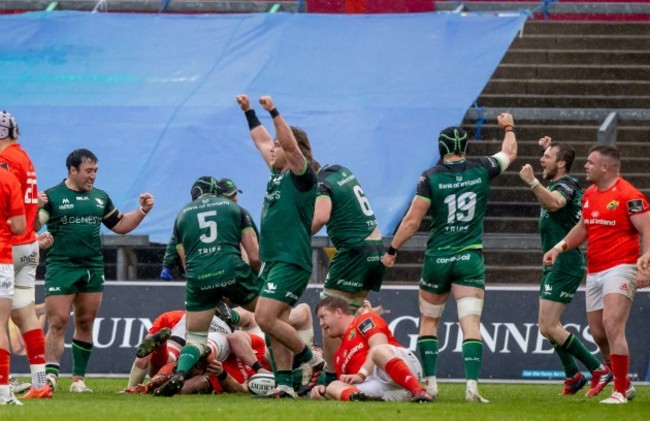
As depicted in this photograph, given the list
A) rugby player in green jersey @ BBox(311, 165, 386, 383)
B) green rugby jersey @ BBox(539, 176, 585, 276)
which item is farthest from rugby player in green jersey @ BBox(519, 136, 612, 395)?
rugby player in green jersey @ BBox(311, 165, 386, 383)

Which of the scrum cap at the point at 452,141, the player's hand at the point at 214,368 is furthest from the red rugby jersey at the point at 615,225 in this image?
the player's hand at the point at 214,368

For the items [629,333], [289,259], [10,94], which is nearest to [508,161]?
[289,259]

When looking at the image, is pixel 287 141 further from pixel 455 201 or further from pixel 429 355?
pixel 429 355

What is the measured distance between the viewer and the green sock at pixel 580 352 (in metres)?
14.6

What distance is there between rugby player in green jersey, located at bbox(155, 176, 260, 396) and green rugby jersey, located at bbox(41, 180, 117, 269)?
1.47m

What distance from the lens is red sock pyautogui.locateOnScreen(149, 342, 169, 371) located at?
1461 centimetres

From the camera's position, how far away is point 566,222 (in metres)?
14.6

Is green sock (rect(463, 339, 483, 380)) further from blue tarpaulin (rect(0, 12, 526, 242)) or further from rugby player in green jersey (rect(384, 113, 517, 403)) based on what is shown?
blue tarpaulin (rect(0, 12, 526, 242))

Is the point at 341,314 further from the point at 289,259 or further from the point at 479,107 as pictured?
the point at 479,107

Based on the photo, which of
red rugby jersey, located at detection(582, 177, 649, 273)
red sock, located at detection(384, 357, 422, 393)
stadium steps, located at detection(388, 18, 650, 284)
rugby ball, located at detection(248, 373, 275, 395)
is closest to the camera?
red sock, located at detection(384, 357, 422, 393)

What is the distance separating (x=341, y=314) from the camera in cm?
1305

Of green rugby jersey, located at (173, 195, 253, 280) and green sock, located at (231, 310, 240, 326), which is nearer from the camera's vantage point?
green rugby jersey, located at (173, 195, 253, 280)

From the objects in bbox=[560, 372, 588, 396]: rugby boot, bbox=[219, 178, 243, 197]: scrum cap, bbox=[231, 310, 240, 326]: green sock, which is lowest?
bbox=[560, 372, 588, 396]: rugby boot

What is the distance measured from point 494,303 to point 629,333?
1546mm
